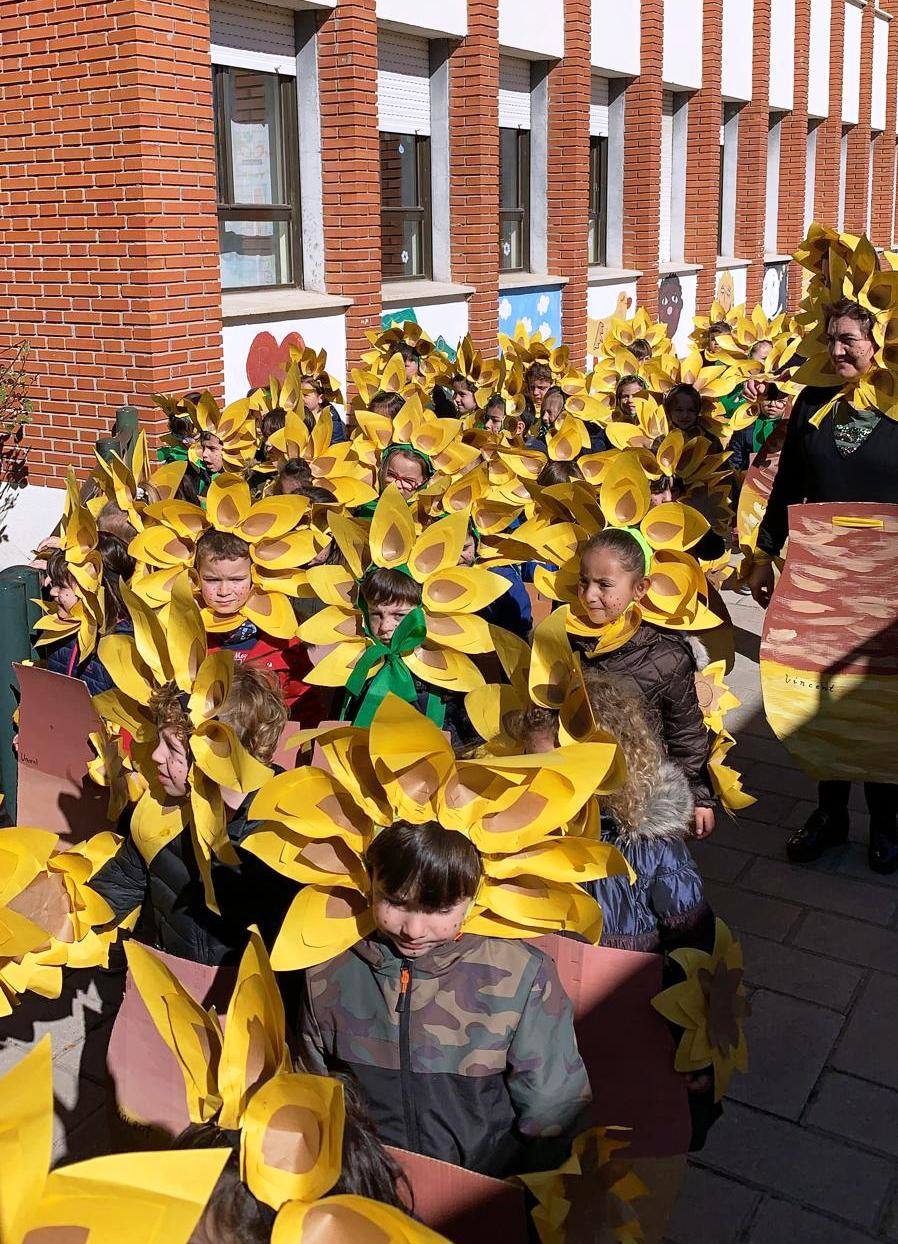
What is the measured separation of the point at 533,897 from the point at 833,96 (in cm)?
2311

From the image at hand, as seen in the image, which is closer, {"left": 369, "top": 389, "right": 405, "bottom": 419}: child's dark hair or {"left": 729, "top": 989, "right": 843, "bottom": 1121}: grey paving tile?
{"left": 729, "top": 989, "right": 843, "bottom": 1121}: grey paving tile

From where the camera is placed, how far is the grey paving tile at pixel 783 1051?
3365mm

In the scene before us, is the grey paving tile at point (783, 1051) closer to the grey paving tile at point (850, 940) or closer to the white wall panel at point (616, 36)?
the grey paving tile at point (850, 940)

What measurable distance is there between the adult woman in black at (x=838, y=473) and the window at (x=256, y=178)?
19.6 ft

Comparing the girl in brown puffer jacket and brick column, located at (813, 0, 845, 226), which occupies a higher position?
brick column, located at (813, 0, 845, 226)

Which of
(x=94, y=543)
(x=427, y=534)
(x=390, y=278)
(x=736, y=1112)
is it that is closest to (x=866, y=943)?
(x=736, y=1112)

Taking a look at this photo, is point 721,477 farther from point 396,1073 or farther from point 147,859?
point 396,1073

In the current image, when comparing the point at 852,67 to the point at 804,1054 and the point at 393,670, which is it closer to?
the point at 393,670

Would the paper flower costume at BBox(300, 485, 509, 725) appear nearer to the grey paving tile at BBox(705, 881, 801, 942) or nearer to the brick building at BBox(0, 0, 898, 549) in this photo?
the grey paving tile at BBox(705, 881, 801, 942)

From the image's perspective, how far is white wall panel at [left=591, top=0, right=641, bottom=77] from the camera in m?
13.8

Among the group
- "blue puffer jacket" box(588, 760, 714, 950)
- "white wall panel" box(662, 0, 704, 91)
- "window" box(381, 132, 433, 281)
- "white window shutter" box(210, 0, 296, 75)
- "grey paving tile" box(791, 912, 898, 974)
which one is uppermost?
"white wall panel" box(662, 0, 704, 91)

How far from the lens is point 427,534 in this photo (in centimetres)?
381

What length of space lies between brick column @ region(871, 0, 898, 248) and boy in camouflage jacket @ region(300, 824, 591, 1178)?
2574 cm

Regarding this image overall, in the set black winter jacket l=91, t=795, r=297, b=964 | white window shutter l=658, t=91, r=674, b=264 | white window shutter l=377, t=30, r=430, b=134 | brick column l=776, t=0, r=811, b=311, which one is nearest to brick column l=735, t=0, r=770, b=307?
brick column l=776, t=0, r=811, b=311
